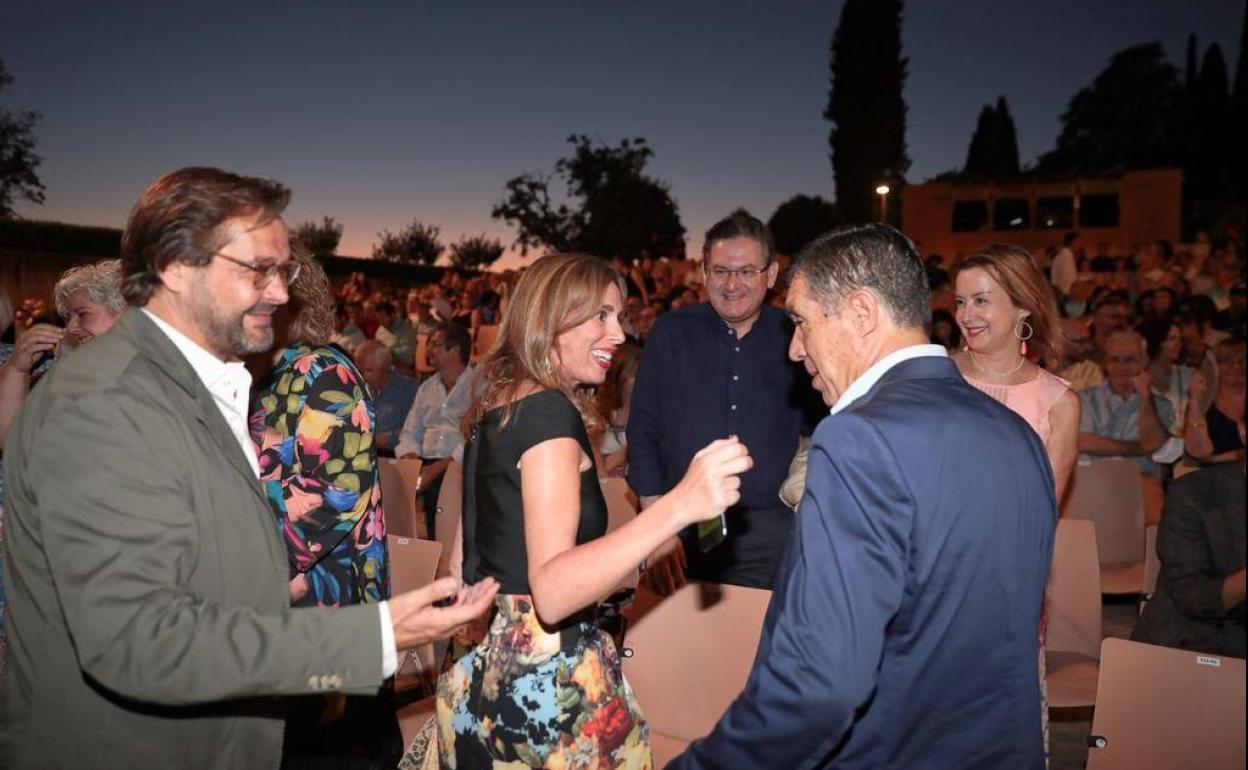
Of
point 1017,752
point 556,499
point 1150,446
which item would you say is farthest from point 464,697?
point 1150,446

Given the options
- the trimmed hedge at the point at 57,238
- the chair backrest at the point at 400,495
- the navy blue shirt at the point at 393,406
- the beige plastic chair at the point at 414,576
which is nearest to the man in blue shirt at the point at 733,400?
the beige plastic chair at the point at 414,576

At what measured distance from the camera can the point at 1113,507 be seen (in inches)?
209

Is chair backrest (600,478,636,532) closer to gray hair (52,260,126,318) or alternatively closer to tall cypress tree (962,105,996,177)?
gray hair (52,260,126,318)

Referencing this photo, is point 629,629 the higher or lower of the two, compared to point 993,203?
lower

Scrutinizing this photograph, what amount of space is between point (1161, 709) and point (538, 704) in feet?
6.37

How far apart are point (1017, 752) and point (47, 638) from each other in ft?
6.01

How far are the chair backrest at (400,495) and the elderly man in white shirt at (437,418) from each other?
1124 millimetres

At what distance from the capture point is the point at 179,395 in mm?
1697

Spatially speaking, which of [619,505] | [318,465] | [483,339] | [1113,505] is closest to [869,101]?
[483,339]

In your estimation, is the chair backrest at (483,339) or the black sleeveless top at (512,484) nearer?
the black sleeveless top at (512,484)

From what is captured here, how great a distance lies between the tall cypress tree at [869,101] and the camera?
1460 inches

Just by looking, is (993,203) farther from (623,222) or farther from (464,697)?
(464,697)

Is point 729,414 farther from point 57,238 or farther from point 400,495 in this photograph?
point 57,238

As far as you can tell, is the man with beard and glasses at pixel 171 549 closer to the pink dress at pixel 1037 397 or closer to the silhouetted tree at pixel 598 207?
the pink dress at pixel 1037 397
